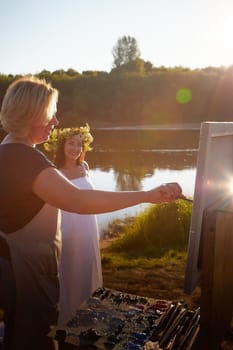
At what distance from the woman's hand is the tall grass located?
5.58m

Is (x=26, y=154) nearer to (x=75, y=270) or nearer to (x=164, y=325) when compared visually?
(x=164, y=325)

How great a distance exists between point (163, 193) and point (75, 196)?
0.41 meters

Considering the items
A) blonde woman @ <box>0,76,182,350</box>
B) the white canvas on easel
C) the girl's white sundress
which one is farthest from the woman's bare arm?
the girl's white sundress

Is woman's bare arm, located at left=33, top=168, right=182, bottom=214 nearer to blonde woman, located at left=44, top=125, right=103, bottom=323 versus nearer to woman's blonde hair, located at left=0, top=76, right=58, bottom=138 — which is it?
woman's blonde hair, located at left=0, top=76, right=58, bottom=138

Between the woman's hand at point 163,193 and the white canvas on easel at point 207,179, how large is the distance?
0.10 metres

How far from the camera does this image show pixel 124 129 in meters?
48.6

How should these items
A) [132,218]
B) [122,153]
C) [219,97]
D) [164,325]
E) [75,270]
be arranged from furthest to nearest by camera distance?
[219,97] → [122,153] → [132,218] → [75,270] → [164,325]

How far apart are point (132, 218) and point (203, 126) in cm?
1058

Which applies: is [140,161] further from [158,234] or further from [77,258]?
[77,258]

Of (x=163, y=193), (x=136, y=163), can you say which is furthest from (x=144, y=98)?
(x=163, y=193)

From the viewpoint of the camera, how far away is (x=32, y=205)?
1.99 metres

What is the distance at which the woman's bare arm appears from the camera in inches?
74.3

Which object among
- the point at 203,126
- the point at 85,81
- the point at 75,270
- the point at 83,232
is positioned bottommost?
the point at 75,270

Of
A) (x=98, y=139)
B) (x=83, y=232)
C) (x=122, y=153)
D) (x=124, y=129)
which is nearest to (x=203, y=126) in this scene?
(x=83, y=232)
